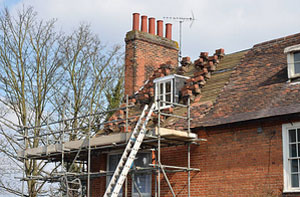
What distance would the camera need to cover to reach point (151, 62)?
2333 centimetres

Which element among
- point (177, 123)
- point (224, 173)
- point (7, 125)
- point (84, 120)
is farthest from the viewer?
point (84, 120)

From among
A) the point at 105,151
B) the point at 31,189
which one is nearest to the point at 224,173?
the point at 105,151

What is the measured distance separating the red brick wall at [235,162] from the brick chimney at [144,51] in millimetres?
5682

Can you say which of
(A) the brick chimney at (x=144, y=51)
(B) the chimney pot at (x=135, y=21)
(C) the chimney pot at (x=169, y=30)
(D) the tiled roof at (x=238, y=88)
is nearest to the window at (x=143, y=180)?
(D) the tiled roof at (x=238, y=88)

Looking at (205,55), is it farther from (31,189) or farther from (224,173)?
(31,189)

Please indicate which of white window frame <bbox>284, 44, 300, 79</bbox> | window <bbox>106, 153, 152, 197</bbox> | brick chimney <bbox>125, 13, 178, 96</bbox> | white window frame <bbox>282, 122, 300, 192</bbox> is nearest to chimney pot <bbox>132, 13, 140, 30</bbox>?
brick chimney <bbox>125, 13, 178, 96</bbox>

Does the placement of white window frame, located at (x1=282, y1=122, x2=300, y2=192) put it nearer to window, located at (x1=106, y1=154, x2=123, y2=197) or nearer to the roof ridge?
the roof ridge

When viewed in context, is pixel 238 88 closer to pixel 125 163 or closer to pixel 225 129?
pixel 225 129

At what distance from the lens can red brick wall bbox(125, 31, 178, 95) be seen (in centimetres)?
2261

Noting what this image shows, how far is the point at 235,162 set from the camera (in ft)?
52.1

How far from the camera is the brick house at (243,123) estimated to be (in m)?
14.9

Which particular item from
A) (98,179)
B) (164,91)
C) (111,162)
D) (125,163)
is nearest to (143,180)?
(111,162)

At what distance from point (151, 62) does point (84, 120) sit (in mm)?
7895

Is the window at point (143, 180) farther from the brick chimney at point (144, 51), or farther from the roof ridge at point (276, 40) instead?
the roof ridge at point (276, 40)
